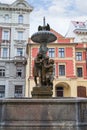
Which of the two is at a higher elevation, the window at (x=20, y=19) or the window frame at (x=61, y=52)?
the window at (x=20, y=19)

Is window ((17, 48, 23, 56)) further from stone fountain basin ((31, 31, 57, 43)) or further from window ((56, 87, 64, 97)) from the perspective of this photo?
stone fountain basin ((31, 31, 57, 43))

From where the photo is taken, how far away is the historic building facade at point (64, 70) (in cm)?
3622

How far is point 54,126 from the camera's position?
8.95 m

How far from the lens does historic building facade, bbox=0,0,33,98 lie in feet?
133

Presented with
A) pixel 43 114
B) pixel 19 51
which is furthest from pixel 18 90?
pixel 43 114

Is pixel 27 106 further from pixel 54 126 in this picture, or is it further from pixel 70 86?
pixel 70 86

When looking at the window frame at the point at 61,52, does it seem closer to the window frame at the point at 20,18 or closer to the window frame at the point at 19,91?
the window frame at the point at 19,91

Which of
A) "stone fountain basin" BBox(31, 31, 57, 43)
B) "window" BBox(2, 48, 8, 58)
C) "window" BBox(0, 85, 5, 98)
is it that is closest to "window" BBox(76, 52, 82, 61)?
"window" BBox(2, 48, 8, 58)

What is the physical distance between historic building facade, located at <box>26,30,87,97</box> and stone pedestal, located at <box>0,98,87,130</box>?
87.9 feet

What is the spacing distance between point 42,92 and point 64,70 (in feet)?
84.3

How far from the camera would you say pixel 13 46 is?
42656 mm

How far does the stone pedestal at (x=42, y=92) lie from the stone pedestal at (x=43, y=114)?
7.54 feet

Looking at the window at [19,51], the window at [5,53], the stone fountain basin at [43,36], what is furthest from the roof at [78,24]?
the stone fountain basin at [43,36]

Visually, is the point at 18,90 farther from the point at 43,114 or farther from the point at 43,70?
the point at 43,114
